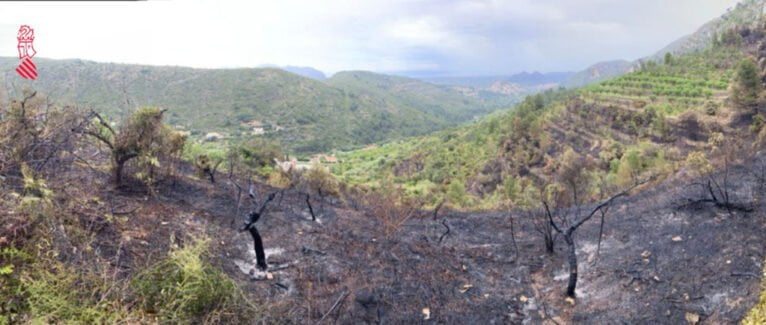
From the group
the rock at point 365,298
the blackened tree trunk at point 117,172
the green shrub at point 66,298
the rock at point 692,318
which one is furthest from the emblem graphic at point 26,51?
the rock at point 692,318

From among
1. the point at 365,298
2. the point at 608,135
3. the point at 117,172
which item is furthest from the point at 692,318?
the point at 608,135

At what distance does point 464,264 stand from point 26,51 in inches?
342

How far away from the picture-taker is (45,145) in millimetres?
5258

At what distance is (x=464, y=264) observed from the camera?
918 centimetres

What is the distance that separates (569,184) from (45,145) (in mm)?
20308

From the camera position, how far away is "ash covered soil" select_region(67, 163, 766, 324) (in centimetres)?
597

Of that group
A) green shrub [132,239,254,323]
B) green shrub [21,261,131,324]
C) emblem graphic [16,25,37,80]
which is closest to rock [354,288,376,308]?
green shrub [132,239,254,323]

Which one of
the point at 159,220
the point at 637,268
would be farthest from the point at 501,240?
the point at 159,220

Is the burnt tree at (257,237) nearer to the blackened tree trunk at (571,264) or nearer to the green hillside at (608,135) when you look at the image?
the blackened tree trunk at (571,264)

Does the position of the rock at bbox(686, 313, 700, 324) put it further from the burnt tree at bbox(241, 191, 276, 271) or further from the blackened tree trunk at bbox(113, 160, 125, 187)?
the blackened tree trunk at bbox(113, 160, 125, 187)

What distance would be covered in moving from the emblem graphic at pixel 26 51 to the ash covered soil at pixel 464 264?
2.37 m

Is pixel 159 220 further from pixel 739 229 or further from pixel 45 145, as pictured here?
pixel 739 229

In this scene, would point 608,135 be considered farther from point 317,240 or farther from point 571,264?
point 317,240

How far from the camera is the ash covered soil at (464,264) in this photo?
597 centimetres
